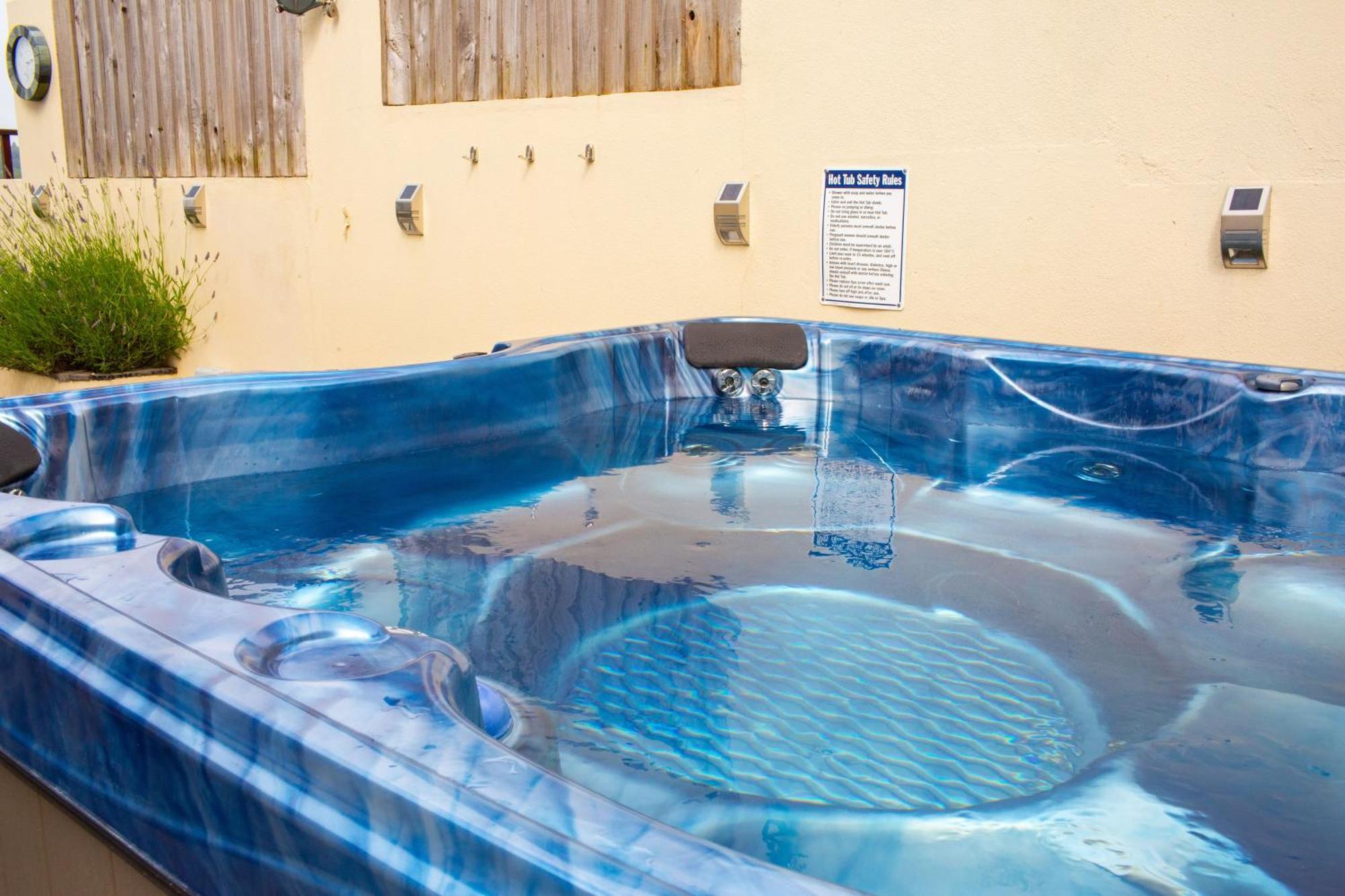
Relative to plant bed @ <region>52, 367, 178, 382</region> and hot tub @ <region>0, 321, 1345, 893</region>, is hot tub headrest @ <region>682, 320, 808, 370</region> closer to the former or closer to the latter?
hot tub @ <region>0, 321, 1345, 893</region>

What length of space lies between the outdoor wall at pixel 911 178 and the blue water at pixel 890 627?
30.1 inches

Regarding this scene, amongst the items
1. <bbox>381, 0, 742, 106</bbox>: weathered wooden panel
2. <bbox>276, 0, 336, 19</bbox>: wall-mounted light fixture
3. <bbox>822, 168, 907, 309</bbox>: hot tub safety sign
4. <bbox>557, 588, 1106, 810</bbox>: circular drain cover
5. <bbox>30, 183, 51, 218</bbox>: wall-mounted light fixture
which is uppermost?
<bbox>276, 0, 336, 19</bbox>: wall-mounted light fixture

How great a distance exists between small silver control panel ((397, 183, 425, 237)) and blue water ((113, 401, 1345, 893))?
2691 millimetres

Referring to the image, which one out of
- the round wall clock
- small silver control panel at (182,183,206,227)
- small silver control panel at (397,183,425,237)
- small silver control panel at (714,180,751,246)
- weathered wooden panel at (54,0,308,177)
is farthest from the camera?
the round wall clock

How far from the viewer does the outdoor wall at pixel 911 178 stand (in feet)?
9.26

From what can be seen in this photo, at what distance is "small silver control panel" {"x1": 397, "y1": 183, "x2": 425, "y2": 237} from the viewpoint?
492cm

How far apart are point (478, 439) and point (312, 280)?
133 inches

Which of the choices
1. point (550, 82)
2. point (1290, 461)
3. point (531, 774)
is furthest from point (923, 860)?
point (550, 82)

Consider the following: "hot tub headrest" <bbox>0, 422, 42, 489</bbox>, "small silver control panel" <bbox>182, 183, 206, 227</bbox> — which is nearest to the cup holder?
"hot tub headrest" <bbox>0, 422, 42, 489</bbox>

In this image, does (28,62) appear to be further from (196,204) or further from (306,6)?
(306,6)

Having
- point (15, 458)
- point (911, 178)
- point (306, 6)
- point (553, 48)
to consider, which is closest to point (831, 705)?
point (15, 458)

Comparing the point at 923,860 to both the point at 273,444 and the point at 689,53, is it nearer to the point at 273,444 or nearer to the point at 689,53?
the point at 273,444

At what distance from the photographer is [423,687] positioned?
0.78m

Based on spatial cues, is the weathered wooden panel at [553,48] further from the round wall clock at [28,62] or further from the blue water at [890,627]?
the round wall clock at [28,62]
